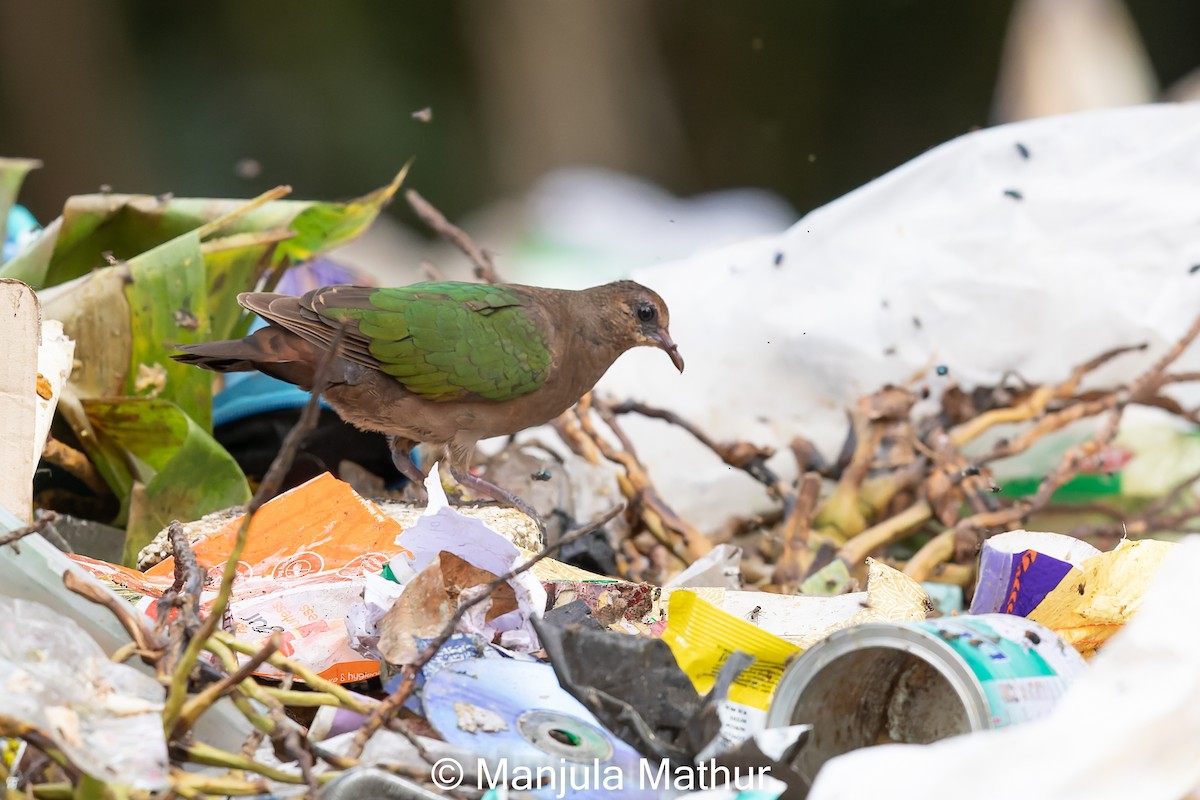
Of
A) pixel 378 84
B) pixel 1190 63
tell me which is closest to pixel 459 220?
pixel 378 84

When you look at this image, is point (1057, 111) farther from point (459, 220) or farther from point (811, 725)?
point (811, 725)

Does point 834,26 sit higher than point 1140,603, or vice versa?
point 1140,603

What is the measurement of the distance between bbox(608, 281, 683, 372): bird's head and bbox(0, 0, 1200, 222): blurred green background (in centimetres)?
453

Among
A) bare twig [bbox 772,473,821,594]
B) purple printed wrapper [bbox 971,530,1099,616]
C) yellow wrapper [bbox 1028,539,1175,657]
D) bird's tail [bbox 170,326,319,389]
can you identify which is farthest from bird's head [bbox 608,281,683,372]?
yellow wrapper [bbox 1028,539,1175,657]

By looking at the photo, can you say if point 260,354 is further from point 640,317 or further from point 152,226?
point 640,317

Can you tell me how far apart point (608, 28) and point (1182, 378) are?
207 inches

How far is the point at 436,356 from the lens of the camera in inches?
63.3

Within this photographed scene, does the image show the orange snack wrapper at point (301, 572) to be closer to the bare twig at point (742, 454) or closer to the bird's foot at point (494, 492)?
the bird's foot at point (494, 492)

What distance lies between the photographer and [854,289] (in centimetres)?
205

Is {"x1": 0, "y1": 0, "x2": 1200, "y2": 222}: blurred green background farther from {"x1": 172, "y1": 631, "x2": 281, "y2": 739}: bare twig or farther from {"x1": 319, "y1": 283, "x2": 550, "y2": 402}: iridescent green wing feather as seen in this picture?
{"x1": 172, "y1": 631, "x2": 281, "y2": 739}: bare twig

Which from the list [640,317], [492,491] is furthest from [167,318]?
[640,317]

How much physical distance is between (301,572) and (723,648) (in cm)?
43

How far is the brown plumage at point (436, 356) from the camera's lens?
5.09 feet

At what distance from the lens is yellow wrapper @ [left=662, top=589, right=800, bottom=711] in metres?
0.96
